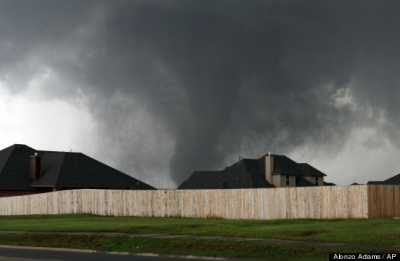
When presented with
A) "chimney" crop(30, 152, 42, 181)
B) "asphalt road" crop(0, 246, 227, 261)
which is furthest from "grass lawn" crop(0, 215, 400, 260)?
"chimney" crop(30, 152, 42, 181)

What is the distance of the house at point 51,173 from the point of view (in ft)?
209

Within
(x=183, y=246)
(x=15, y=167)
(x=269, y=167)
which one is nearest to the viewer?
(x=183, y=246)

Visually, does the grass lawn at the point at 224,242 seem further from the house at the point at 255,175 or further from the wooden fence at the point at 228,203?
the house at the point at 255,175

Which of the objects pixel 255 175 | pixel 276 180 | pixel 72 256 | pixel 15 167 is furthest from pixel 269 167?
pixel 72 256

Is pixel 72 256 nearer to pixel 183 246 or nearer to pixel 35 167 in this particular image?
pixel 183 246

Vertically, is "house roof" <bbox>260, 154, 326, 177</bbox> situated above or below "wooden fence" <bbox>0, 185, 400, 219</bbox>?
above

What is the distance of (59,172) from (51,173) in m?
1.03

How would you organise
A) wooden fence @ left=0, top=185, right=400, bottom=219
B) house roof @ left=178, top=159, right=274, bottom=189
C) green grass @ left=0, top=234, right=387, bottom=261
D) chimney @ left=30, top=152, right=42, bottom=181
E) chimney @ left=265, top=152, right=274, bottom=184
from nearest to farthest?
green grass @ left=0, top=234, right=387, bottom=261 → wooden fence @ left=0, top=185, right=400, bottom=219 → chimney @ left=30, top=152, right=42, bottom=181 → house roof @ left=178, top=159, right=274, bottom=189 → chimney @ left=265, top=152, right=274, bottom=184

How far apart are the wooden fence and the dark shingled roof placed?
21.7 feet

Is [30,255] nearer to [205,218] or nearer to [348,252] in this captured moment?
[348,252]

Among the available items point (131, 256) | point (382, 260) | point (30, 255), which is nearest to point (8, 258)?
point (30, 255)

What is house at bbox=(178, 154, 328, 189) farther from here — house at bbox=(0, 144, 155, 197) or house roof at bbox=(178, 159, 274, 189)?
house at bbox=(0, 144, 155, 197)

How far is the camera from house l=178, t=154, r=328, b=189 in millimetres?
75375

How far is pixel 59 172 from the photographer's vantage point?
65.0 m
